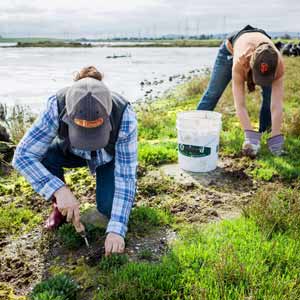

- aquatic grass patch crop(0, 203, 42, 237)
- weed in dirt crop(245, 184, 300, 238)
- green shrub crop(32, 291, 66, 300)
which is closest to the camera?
green shrub crop(32, 291, 66, 300)

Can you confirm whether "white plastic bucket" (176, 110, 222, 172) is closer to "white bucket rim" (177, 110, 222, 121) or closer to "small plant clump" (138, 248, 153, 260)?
"white bucket rim" (177, 110, 222, 121)

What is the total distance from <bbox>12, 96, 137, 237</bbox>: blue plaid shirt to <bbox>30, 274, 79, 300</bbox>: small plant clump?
0.48 meters

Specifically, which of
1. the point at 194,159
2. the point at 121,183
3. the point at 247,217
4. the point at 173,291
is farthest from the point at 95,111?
the point at 194,159

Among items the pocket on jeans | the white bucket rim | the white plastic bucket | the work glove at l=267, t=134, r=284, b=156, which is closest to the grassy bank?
the work glove at l=267, t=134, r=284, b=156

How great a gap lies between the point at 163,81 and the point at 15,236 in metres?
14.1

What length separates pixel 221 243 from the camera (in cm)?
301

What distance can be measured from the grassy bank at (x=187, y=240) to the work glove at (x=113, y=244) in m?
0.08

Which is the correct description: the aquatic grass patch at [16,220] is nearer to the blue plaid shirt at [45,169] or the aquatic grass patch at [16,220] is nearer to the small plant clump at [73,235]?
the small plant clump at [73,235]

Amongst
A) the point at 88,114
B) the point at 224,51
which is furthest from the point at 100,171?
the point at 224,51

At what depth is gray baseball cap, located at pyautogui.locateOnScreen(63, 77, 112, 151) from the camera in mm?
2484

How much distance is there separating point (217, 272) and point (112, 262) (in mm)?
681

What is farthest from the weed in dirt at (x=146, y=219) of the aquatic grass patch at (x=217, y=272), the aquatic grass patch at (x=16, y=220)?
the aquatic grass patch at (x=16, y=220)

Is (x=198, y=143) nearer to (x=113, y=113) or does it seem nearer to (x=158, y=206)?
(x=158, y=206)

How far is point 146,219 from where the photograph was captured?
3572 mm
